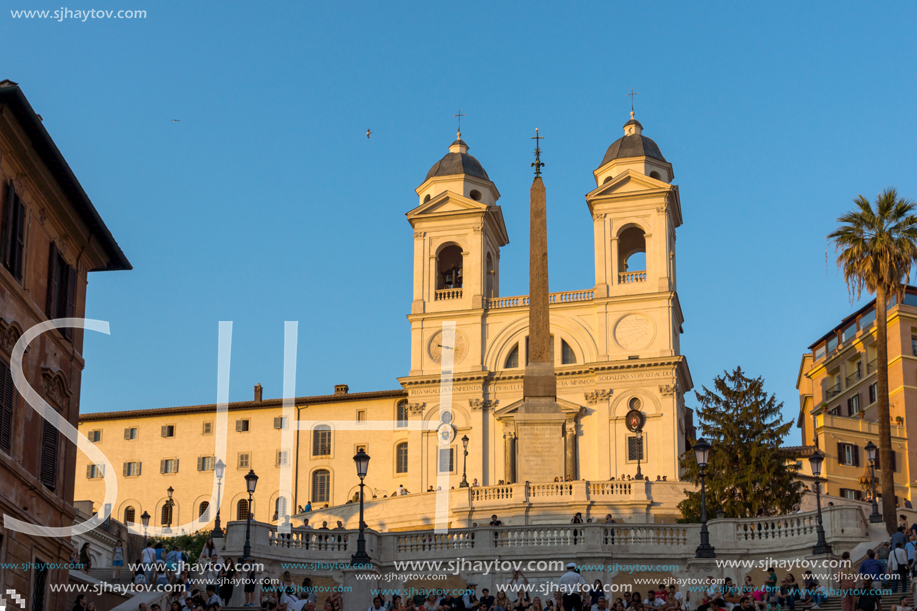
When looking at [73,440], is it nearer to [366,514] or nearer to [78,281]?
[78,281]

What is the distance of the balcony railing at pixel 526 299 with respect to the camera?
79812mm

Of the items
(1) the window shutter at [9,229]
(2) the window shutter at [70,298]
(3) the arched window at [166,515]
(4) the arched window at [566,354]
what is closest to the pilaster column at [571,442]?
(4) the arched window at [566,354]

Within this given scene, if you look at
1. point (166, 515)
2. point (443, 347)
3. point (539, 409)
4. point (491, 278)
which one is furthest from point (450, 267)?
point (539, 409)

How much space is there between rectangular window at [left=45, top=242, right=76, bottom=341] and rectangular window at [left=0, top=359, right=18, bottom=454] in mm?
3159

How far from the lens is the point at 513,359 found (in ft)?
261

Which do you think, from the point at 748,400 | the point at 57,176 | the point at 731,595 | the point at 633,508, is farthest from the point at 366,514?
the point at 731,595

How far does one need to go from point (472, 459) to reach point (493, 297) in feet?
42.0

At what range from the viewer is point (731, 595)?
26.4 meters

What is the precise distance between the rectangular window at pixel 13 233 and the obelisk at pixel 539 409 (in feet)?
105

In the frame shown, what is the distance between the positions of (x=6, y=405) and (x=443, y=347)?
5194cm

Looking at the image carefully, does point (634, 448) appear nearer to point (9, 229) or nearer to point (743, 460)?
point (743, 460)

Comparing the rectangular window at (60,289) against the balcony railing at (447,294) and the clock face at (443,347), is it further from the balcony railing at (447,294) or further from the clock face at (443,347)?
the balcony railing at (447,294)

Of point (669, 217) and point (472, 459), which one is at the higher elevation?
point (669, 217)

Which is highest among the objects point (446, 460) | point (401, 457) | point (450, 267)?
point (450, 267)
